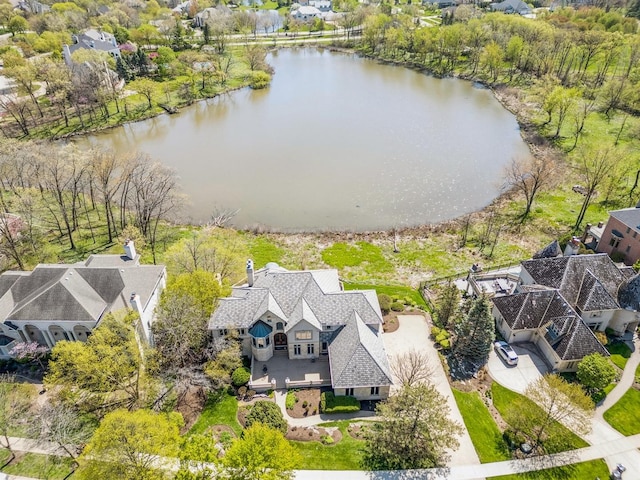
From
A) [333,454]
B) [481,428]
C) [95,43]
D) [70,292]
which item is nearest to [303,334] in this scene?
[333,454]

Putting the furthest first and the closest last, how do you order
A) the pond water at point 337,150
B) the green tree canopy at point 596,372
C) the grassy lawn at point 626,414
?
the pond water at point 337,150 < the green tree canopy at point 596,372 < the grassy lawn at point 626,414

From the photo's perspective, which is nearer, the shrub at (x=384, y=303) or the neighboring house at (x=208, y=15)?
the shrub at (x=384, y=303)

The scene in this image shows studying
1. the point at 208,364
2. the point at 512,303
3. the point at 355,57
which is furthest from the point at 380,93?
the point at 208,364

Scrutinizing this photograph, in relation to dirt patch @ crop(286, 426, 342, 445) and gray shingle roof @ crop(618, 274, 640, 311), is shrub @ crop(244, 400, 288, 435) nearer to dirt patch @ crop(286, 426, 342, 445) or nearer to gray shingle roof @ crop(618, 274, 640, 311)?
dirt patch @ crop(286, 426, 342, 445)

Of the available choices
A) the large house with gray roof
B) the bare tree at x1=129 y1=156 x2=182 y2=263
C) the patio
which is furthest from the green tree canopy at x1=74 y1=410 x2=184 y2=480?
the large house with gray roof

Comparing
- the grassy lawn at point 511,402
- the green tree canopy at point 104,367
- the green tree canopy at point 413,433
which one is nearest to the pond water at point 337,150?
the green tree canopy at point 104,367

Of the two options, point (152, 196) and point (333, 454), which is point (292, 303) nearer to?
point (333, 454)

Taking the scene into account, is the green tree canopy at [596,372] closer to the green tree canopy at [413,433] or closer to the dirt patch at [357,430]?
the green tree canopy at [413,433]

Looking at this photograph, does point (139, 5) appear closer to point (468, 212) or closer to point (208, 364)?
point (468, 212)
